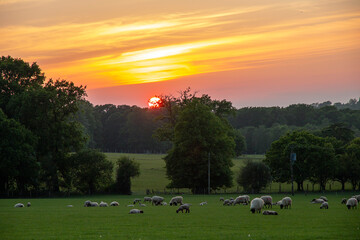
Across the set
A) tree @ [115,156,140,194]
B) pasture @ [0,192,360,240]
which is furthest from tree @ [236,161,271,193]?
pasture @ [0,192,360,240]

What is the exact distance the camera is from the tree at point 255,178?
9594 centimetres

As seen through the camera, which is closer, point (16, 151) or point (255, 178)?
point (16, 151)

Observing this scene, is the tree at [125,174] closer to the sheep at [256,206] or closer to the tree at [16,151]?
the tree at [16,151]

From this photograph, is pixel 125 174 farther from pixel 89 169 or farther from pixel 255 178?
pixel 255 178

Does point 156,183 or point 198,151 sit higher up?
point 198,151

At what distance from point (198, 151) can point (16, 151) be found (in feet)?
96.9

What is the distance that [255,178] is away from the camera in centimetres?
9625

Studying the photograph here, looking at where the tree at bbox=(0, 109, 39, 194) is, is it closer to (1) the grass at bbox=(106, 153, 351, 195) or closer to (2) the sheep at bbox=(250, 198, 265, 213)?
(1) the grass at bbox=(106, 153, 351, 195)

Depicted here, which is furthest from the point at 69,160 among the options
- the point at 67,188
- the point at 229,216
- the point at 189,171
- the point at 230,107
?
the point at 229,216

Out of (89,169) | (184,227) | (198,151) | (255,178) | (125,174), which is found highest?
(198,151)

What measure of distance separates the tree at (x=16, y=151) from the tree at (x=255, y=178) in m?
35.6

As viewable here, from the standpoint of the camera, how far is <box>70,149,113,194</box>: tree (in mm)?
88312

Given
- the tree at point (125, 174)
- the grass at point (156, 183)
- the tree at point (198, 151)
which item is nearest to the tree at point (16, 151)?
the tree at point (125, 174)

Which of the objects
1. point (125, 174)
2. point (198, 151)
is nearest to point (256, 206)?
point (198, 151)
